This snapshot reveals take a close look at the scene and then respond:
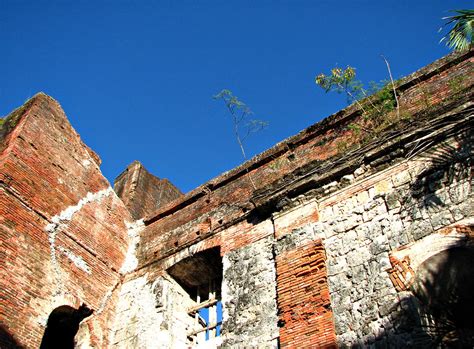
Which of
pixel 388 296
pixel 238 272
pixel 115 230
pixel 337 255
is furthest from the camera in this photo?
pixel 115 230

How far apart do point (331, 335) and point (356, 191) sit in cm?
193

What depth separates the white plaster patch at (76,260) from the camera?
801 centimetres

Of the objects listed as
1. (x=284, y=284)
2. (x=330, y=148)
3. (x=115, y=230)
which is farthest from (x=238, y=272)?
(x=115, y=230)

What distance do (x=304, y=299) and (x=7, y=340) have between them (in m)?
3.73

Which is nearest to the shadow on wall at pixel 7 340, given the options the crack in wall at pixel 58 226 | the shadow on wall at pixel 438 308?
the crack in wall at pixel 58 226

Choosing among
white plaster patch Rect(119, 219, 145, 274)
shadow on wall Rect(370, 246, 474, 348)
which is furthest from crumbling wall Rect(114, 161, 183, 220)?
shadow on wall Rect(370, 246, 474, 348)

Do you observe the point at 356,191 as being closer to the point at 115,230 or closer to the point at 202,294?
the point at 202,294

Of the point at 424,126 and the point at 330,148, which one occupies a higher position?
the point at 330,148

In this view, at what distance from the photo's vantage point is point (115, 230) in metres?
9.28

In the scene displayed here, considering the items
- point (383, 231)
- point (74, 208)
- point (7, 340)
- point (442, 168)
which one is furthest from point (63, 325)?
point (442, 168)

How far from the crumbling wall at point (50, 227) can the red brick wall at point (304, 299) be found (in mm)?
3194

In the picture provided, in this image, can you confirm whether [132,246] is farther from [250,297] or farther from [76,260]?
[250,297]

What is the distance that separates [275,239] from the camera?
707 cm

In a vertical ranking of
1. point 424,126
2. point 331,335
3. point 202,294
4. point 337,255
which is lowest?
point 331,335
